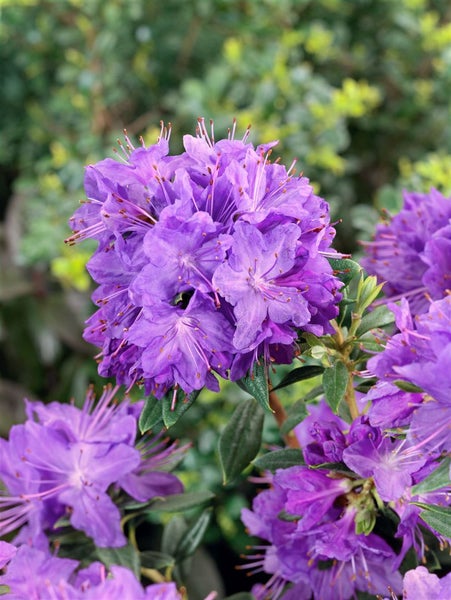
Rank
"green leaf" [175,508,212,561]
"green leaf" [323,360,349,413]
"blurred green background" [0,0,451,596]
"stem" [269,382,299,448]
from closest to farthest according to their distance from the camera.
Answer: "green leaf" [323,360,349,413], "stem" [269,382,299,448], "green leaf" [175,508,212,561], "blurred green background" [0,0,451,596]

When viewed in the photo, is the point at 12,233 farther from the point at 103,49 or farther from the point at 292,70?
the point at 292,70

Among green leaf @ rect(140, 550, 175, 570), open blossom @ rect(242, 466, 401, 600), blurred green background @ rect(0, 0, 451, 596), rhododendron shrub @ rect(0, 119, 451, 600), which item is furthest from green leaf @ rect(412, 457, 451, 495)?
blurred green background @ rect(0, 0, 451, 596)

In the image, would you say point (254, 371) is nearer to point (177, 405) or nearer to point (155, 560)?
point (177, 405)

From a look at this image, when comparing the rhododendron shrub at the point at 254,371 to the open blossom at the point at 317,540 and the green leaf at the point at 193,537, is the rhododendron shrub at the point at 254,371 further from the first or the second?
the green leaf at the point at 193,537

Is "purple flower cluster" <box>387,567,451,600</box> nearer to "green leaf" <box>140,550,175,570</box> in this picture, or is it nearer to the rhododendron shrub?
the rhododendron shrub

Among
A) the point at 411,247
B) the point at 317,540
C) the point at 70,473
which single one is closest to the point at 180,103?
the point at 411,247

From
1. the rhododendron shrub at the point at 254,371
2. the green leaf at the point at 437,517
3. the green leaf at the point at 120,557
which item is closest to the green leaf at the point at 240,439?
the rhododendron shrub at the point at 254,371
